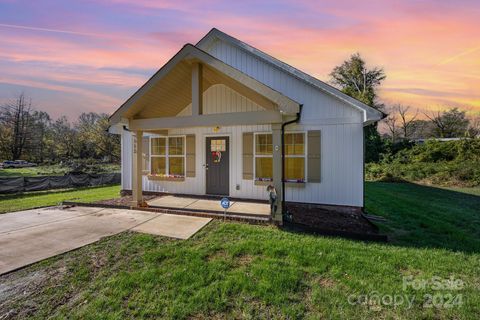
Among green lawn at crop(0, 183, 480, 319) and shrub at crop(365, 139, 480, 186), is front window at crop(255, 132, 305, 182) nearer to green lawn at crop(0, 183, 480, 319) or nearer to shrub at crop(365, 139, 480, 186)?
green lawn at crop(0, 183, 480, 319)

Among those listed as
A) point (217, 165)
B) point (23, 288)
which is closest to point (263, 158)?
point (217, 165)

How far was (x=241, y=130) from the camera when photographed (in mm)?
7973

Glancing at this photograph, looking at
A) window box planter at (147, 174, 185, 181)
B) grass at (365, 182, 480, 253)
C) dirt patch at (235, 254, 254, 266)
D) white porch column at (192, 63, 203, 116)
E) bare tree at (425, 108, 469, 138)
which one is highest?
bare tree at (425, 108, 469, 138)

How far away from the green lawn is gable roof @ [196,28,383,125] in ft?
10.7

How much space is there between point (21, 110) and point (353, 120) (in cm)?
5300

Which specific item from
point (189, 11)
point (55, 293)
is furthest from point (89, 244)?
point (189, 11)

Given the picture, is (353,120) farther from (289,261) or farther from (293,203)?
(289,261)

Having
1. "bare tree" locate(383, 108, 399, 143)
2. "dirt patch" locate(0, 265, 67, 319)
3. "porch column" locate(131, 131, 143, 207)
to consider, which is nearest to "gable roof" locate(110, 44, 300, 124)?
"porch column" locate(131, 131, 143, 207)

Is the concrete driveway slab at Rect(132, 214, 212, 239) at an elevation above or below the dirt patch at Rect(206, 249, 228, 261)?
above

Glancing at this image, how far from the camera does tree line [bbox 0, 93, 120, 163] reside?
34500 mm

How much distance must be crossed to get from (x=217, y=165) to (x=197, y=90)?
3.03m

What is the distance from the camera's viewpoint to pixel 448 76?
416 inches

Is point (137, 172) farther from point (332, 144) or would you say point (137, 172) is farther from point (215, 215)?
point (332, 144)

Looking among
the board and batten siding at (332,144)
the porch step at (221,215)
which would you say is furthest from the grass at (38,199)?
the board and batten siding at (332,144)
